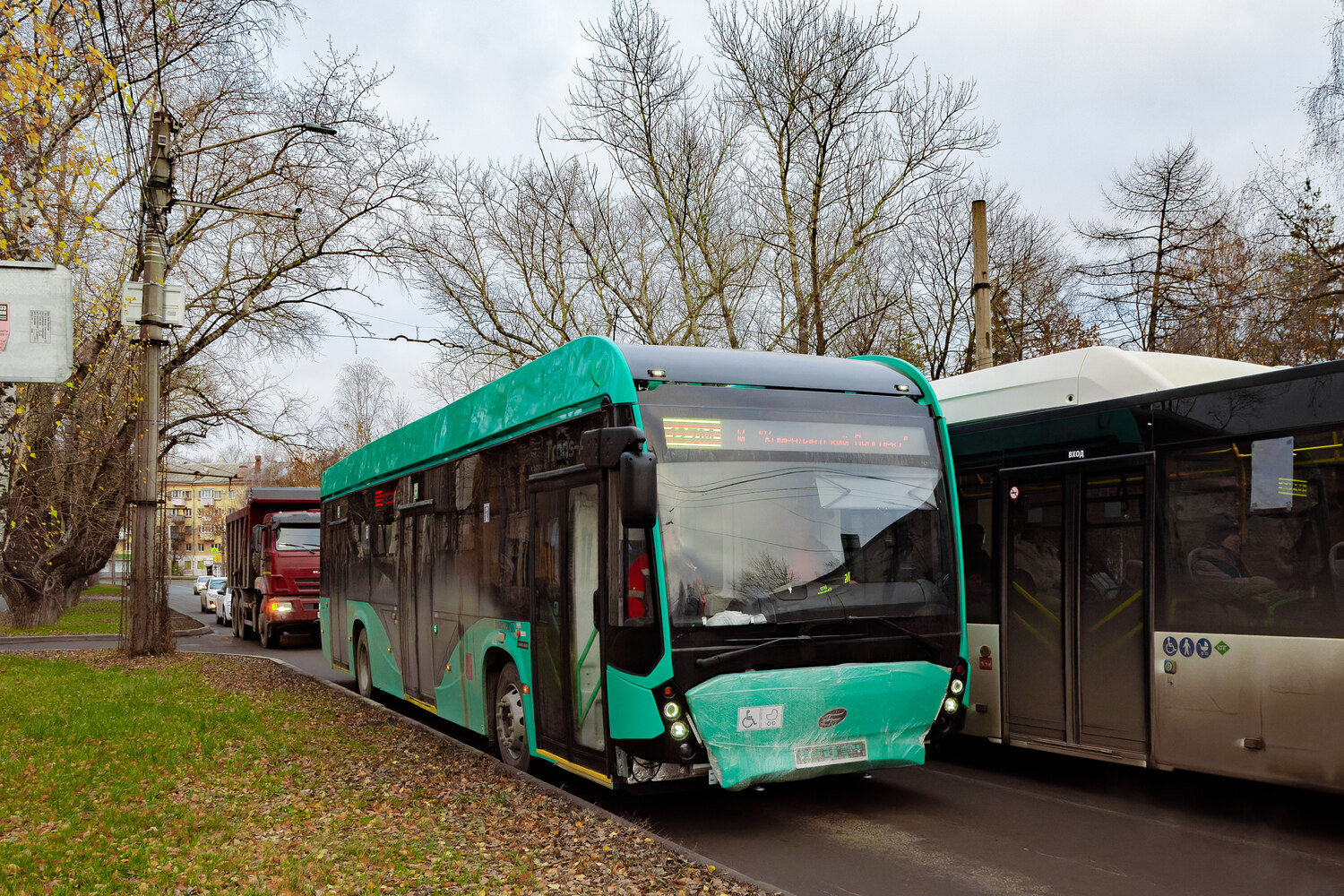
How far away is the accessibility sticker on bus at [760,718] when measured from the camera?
6586 mm

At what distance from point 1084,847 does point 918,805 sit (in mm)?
1352

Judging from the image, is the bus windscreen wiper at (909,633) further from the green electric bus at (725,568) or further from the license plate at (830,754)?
the license plate at (830,754)

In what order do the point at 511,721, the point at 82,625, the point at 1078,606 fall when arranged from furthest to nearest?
the point at 82,625
the point at 511,721
the point at 1078,606

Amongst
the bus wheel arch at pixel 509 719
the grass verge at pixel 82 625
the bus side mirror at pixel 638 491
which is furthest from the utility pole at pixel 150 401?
the bus side mirror at pixel 638 491

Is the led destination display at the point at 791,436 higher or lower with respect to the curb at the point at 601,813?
higher

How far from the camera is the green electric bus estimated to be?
21.6ft

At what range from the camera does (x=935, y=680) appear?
7254mm

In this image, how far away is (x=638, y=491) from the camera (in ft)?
20.6

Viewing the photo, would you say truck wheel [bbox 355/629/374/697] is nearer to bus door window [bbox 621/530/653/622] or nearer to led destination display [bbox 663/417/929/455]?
bus door window [bbox 621/530/653/622]

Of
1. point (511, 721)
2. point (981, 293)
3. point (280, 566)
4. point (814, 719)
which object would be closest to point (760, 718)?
point (814, 719)

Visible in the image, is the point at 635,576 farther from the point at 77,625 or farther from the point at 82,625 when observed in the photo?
the point at 77,625

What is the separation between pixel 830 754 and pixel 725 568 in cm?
136

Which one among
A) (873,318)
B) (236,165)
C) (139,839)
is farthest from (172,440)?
(139,839)

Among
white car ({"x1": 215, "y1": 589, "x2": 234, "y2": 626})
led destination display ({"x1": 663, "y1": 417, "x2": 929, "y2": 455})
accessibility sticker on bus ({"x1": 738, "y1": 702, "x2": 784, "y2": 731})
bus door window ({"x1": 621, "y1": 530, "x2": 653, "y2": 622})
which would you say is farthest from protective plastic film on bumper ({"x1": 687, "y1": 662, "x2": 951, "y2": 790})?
white car ({"x1": 215, "y1": 589, "x2": 234, "y2": 626})
